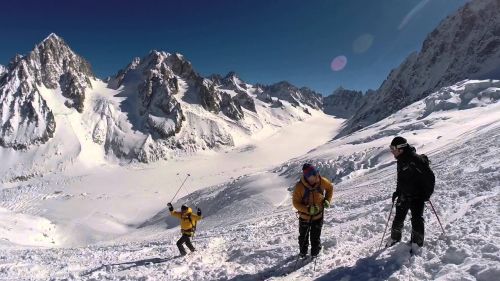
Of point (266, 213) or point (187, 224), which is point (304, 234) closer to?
point (187, 224)

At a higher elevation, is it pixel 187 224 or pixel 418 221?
pixel 187 224

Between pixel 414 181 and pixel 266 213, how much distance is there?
749 inches

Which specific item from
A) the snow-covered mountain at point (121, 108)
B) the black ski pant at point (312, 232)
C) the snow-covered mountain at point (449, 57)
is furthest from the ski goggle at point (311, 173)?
the snow-covered mountain at point (449, 57)

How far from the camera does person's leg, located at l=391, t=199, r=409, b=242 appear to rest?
27.3 feet

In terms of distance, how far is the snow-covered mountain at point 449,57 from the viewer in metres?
109

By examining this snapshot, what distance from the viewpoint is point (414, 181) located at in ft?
25.7

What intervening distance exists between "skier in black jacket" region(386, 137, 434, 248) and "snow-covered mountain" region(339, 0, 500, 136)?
327 ft

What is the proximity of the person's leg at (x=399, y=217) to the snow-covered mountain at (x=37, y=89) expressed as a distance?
96284mm

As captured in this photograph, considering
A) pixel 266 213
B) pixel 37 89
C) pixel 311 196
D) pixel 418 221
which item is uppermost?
pixel 37 89

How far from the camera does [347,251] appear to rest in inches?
369

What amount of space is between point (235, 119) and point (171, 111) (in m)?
27.4

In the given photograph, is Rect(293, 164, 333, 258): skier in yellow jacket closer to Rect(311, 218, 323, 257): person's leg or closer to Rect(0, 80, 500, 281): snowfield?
Rect(311, 218, 323, 257): person's leg

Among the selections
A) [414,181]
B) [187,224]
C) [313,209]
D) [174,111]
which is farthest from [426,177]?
[174,111]

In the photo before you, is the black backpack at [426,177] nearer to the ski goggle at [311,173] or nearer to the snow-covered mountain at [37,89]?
the ski goggle at [311,173]
